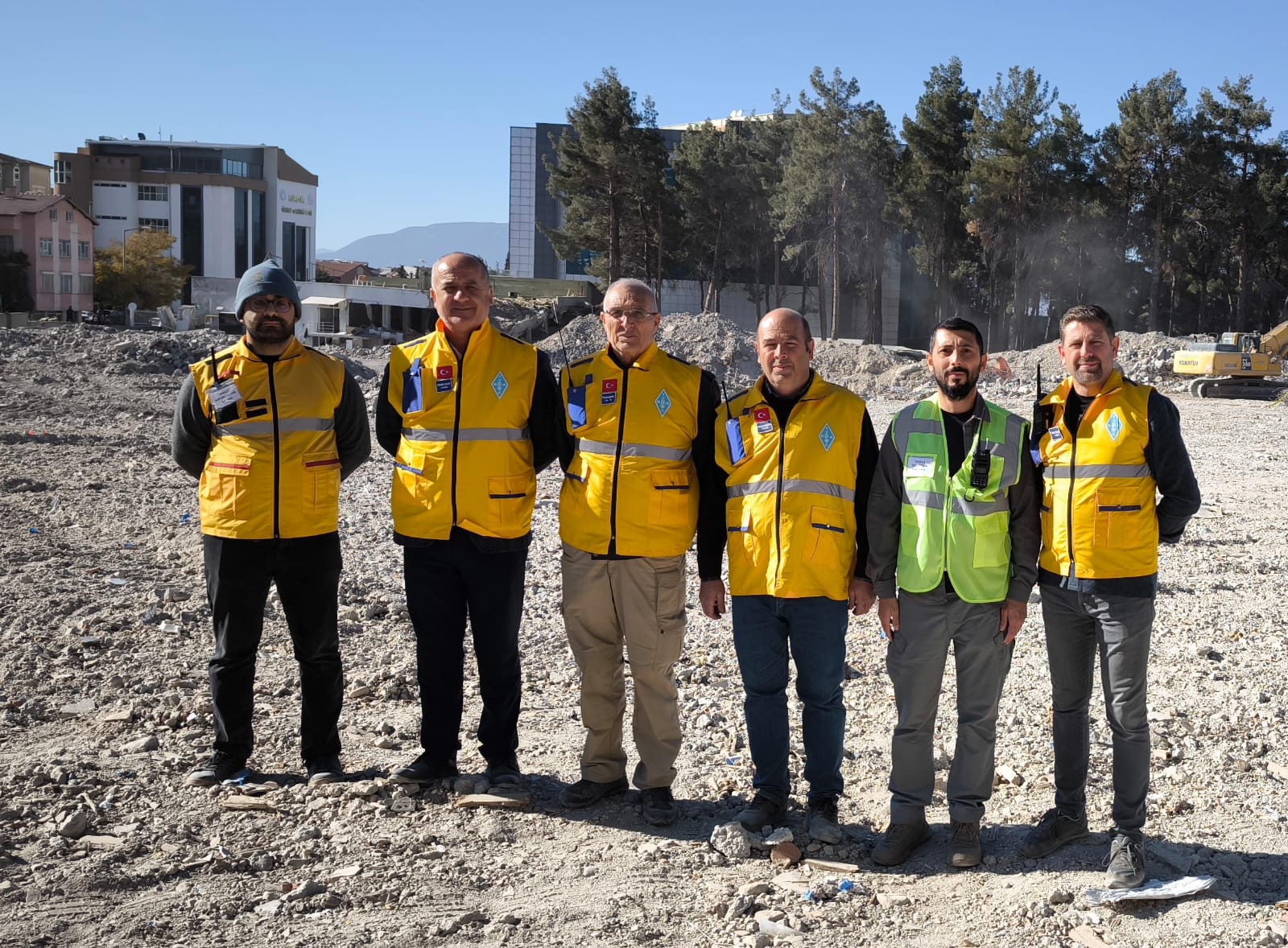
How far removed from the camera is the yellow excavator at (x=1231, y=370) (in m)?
29.3

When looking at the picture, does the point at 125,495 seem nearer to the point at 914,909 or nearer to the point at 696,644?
the point at 696,644

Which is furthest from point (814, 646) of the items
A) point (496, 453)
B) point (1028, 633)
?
point (1028, 633)

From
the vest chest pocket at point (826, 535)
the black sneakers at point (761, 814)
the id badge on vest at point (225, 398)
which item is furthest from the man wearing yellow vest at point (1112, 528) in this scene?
the id badge on vest at point (225, 398)

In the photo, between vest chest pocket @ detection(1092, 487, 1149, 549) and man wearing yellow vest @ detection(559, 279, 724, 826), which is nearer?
vest chest pocket @ detection(1092, 487, 1149, 549)

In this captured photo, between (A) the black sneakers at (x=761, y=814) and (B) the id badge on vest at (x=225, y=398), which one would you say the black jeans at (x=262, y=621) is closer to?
(B) the id badge on vest at (x=225, y=398)

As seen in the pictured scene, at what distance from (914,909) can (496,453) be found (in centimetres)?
233

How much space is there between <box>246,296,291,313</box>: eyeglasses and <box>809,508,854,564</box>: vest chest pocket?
93.6 inches

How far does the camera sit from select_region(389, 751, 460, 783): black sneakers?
4.91m

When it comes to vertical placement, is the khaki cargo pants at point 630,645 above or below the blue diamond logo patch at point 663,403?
below

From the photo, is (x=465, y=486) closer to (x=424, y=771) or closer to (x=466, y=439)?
(x=466, y=439)

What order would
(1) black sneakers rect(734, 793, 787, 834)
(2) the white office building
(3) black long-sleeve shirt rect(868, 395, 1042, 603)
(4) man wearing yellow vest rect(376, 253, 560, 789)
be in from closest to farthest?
(3) black long-sleeve shirt rect(868, 395, 1042, 603) < (1) black sneakers rect(734, 793, 787, 834) < (4) man wearing yellow vest rect(376, 253, 560, 789) < (2) the white office building

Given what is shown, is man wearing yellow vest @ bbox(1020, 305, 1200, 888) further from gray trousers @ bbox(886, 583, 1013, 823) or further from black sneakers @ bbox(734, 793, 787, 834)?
black sneakers @ bbox(734, 793, 787, 834)

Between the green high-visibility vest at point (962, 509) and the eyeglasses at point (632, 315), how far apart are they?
3.72ft

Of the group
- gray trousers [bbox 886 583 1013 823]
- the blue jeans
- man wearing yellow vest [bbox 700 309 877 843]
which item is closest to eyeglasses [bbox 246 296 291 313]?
man wearing yellow vest [bbox 700 309 877 843]
